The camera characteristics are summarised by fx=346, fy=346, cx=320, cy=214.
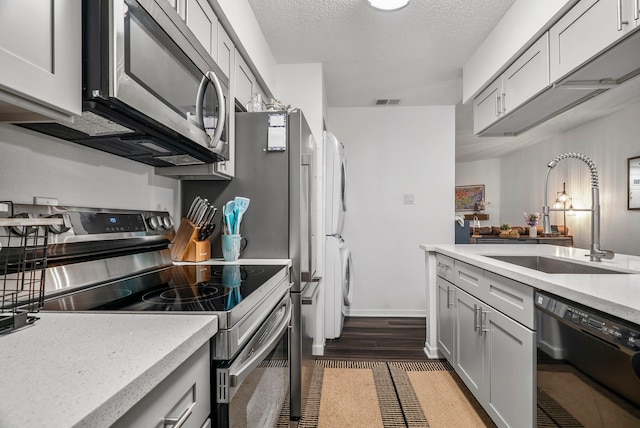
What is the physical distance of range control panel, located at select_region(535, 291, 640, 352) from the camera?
0.89m

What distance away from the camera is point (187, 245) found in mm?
1765

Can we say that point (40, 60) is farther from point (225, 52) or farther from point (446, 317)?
point (446, 317)

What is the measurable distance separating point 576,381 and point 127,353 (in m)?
1.32

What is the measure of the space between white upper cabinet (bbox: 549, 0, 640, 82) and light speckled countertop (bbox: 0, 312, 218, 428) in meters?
1.82

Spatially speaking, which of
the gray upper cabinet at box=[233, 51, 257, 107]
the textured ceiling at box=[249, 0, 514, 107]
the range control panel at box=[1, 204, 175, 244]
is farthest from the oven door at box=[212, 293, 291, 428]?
the textured ceiling at box=[249, 0, 514, 107]

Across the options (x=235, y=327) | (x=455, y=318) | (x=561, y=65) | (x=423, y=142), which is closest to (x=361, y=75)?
(x=423, y=142)

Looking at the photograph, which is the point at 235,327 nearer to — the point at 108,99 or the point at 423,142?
the point at 108,99

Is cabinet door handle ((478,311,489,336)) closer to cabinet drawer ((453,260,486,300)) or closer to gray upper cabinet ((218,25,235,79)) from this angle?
cabinet drawer ((453,260,486,300))

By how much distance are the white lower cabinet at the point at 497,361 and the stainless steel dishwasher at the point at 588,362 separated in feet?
0.28

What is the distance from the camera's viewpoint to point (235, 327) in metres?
0.88

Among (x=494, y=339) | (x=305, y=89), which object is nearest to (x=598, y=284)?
(x=494, y=339)

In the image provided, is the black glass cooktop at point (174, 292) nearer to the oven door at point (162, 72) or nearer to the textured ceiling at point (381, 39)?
the oven door at point (162, 72)

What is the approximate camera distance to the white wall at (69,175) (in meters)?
0.98

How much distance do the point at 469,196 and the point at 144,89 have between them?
9716 mm
